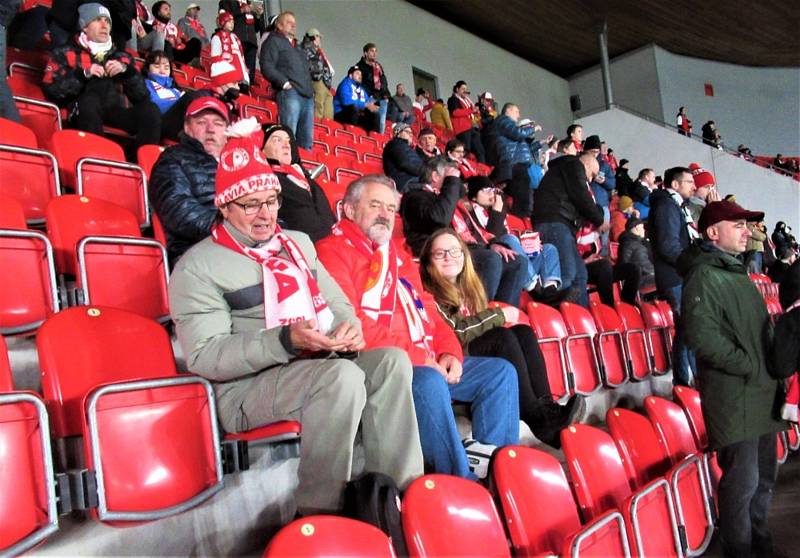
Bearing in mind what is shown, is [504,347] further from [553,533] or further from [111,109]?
[111,109]

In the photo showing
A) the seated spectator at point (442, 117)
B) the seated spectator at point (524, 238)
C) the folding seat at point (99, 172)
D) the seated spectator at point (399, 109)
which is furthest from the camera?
the seated spectator at point (442, 117)

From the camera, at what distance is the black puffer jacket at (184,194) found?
2340mm

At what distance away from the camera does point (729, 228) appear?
Result: 2.62 metres

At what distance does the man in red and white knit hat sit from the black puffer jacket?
0.43 meters

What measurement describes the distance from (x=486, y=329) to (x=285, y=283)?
1.05 metres

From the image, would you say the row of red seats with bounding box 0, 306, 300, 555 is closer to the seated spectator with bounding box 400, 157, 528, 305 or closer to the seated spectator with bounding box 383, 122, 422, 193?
the seated spectator with bounding box 400, 157, 528, 305

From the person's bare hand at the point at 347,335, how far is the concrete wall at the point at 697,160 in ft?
37.1

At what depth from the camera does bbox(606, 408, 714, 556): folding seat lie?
236 centimetres

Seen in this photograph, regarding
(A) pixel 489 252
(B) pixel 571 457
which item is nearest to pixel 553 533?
(B) pixel 571 457

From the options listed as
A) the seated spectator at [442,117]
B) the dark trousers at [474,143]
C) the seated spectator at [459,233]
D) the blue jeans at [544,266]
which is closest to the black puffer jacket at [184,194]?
the seated spectator at [459,233]

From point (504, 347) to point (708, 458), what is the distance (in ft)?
3.13

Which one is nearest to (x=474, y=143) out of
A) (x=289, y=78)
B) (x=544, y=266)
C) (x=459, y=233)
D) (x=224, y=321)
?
(x=289, y=78)

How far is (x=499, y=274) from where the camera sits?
3312 millimetres

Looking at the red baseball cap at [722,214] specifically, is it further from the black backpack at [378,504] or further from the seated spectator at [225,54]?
the seated spectator at [225,54]
